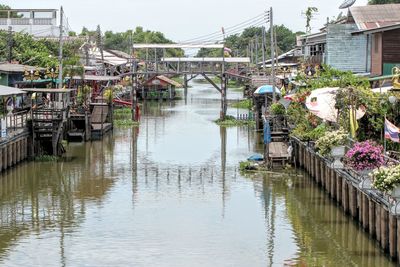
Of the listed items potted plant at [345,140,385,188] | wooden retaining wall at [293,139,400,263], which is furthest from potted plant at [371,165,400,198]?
potted plant at [345,140,385,188]

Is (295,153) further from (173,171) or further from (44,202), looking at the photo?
(44,202)

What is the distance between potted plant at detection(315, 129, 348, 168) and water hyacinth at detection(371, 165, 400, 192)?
9879 mm

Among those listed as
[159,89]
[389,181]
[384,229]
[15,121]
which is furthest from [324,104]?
[159,89]

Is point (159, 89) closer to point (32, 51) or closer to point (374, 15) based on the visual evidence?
point (32, 51)

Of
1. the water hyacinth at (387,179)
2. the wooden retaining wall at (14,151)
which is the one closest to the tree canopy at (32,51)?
the wooden retaining wall at (14,151)

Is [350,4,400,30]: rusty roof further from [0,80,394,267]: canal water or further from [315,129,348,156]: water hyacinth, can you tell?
[315,129,348,156]: water hyacinth

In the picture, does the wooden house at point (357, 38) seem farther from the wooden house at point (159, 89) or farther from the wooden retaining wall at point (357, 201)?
the wooden house at point (159, 89)

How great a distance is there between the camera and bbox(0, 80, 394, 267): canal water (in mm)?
28000

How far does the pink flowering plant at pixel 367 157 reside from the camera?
2939 centimetres

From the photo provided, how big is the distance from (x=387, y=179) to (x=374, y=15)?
37.2 m

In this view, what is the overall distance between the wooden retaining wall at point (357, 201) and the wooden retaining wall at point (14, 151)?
14875 mm

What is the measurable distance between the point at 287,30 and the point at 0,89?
154823 mm

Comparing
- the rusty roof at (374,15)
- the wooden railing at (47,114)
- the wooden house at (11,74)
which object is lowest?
the wooden railing at (47,114)

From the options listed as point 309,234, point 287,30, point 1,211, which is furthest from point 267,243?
point 287,30
